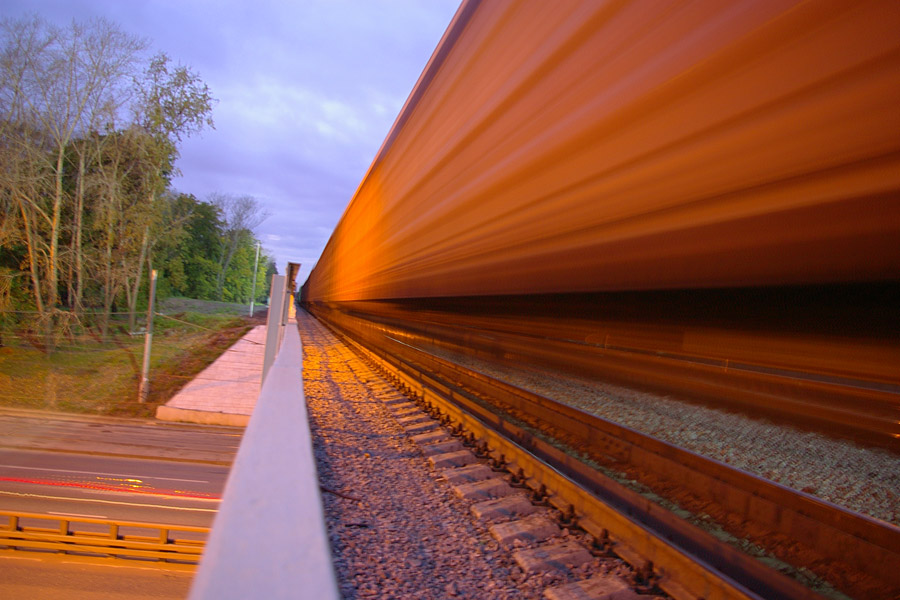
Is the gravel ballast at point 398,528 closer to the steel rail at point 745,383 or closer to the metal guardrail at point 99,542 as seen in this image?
the steel rail at point 745,383

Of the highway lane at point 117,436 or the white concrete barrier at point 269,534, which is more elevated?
the white concrete barrier at point 269,534

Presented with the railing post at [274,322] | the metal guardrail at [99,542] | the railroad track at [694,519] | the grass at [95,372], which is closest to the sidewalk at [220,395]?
the grass at [95,372]

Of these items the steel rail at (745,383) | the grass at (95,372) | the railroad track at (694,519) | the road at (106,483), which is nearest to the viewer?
the railroad track at (694,519)

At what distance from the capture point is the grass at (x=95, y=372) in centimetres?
1666

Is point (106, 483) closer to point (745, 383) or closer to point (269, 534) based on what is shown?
point (745, 383)

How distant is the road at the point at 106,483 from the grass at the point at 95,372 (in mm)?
985

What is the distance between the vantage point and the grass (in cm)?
1666

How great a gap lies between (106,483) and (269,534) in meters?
13.2

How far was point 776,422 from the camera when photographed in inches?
137

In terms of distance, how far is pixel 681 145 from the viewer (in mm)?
1547

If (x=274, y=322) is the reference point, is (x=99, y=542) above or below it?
below

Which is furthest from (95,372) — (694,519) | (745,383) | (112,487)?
(694,519)

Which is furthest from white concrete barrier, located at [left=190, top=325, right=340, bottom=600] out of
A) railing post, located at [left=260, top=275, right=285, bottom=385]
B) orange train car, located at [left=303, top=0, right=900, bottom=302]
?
railing post, located at [left=260, top=275, right=285, bottom=385]

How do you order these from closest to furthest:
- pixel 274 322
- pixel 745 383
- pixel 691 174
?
pixel 691 174, pixel 745 383, pixel 274 322
